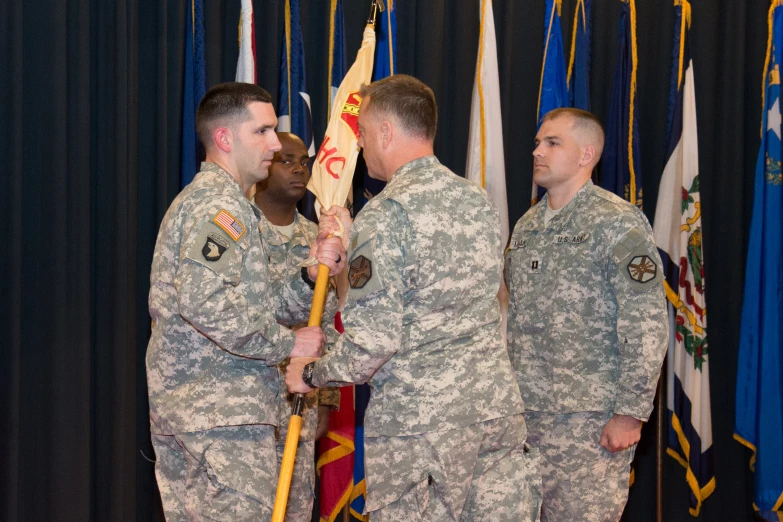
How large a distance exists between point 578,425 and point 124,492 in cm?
187

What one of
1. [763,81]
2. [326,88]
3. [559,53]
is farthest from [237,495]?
[763,81]

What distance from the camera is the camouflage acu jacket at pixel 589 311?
277 cm

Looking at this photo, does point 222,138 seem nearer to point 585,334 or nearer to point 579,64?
point 585,334

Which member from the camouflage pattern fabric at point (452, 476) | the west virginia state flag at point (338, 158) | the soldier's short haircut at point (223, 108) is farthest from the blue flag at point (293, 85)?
the camouflage pattern fabric at point (452, 476)

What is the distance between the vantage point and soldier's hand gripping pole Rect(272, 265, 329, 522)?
236cm

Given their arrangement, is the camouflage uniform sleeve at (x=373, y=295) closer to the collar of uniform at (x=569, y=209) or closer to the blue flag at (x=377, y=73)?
the collar of uniform at (x=569, y=209)

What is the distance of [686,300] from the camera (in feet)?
13.7

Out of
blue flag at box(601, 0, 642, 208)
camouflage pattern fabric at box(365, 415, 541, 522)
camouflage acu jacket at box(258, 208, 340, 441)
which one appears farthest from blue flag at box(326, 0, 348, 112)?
camouflage pattern fabric at box(365, 415, 541, 522)

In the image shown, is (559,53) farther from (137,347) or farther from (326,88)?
(137,347)

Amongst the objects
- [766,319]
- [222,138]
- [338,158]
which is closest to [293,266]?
[338,158]

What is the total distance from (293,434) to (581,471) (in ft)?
3.47

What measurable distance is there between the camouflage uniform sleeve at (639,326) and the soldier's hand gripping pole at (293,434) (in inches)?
39.6

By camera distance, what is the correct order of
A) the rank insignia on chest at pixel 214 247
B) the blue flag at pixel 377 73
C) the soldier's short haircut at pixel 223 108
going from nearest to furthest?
the rank insignia on chest at pixel 214 247, the soldier's short haircut at pixel 223 108, the blue flag at pixel 377 73

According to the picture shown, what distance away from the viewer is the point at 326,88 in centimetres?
403
